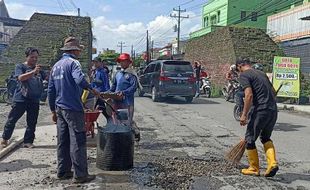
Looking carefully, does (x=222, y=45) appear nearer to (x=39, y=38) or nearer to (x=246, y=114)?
(x=39, y=38)

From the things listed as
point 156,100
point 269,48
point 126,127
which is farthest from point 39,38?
point 126,127

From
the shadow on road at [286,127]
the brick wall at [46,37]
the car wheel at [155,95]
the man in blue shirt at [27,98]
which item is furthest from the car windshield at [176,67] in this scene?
the man in blue shirt at [27,98]

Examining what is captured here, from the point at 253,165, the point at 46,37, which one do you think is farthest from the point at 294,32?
the point at 253,165

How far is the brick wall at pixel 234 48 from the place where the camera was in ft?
78.1

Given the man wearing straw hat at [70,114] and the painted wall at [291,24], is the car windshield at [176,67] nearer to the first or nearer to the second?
the painted wall at [291,24]

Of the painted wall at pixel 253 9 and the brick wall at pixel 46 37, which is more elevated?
the painted wall at pixel 253 9

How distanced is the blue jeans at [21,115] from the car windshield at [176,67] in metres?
10.4

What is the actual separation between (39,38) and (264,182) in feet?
70.4

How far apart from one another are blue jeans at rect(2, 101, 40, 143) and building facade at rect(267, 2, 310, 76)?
15661 mm

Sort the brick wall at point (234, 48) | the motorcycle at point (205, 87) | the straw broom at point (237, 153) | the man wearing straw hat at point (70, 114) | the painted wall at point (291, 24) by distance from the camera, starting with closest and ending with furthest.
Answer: the man wearing straw hat at point (70, 114)
the straw broom at point (237, 153)
the motorcycle at point (205, 87)
the brick wall at point (234, 48)
the painted wall at point (291, 24)

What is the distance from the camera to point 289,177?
6.46 meters

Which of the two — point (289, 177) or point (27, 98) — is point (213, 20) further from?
point (289, 177)

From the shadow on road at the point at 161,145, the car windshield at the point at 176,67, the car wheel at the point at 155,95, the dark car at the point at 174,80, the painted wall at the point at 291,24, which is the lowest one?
the shadow on road at the point at 161,145

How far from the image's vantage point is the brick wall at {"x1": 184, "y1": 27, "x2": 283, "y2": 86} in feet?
78.1
